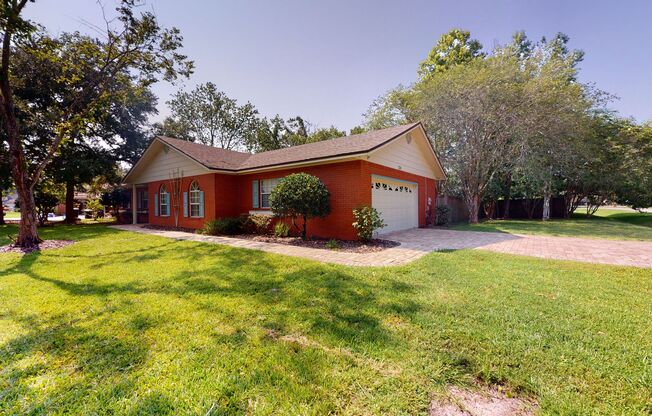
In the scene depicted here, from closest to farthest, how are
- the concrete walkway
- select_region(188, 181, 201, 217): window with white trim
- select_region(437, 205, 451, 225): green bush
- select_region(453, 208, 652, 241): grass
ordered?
the concrete walkway, select_region(453, 208, 652, 241): grass, select_region(188, 181, 201, 217): window with white trim, select_region(437, 205, 451, 225): green bush

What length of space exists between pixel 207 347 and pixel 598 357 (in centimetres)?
381

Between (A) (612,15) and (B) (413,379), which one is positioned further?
(A) (612,15)

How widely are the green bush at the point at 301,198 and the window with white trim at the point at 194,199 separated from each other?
6038 millimetres

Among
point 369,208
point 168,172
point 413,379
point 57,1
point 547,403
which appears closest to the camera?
point 547,403

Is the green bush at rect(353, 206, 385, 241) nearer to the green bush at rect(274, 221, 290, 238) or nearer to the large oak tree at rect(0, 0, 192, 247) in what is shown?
the green bush at rect(274, 221, 290, 238)

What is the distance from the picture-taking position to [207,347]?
8.74 ft

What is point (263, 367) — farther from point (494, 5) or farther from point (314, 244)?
point (494, 5)

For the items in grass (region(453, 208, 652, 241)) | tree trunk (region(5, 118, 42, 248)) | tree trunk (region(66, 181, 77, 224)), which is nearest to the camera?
tree trunk (region(5, 118, 42, 248))

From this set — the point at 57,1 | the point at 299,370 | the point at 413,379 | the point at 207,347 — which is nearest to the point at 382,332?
the point at 413,379

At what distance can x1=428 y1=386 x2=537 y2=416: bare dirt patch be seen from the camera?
1896mm

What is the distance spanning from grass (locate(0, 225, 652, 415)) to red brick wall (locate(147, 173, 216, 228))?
7.10 m

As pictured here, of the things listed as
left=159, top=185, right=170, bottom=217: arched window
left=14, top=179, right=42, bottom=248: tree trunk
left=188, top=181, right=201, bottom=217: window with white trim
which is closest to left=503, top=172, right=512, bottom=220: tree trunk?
left=188, top=181, right=201, bottom=217: window with white trim

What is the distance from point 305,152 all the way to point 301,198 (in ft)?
12.0

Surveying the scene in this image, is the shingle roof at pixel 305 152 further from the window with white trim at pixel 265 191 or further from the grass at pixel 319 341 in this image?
the grass at pixel 319 341
